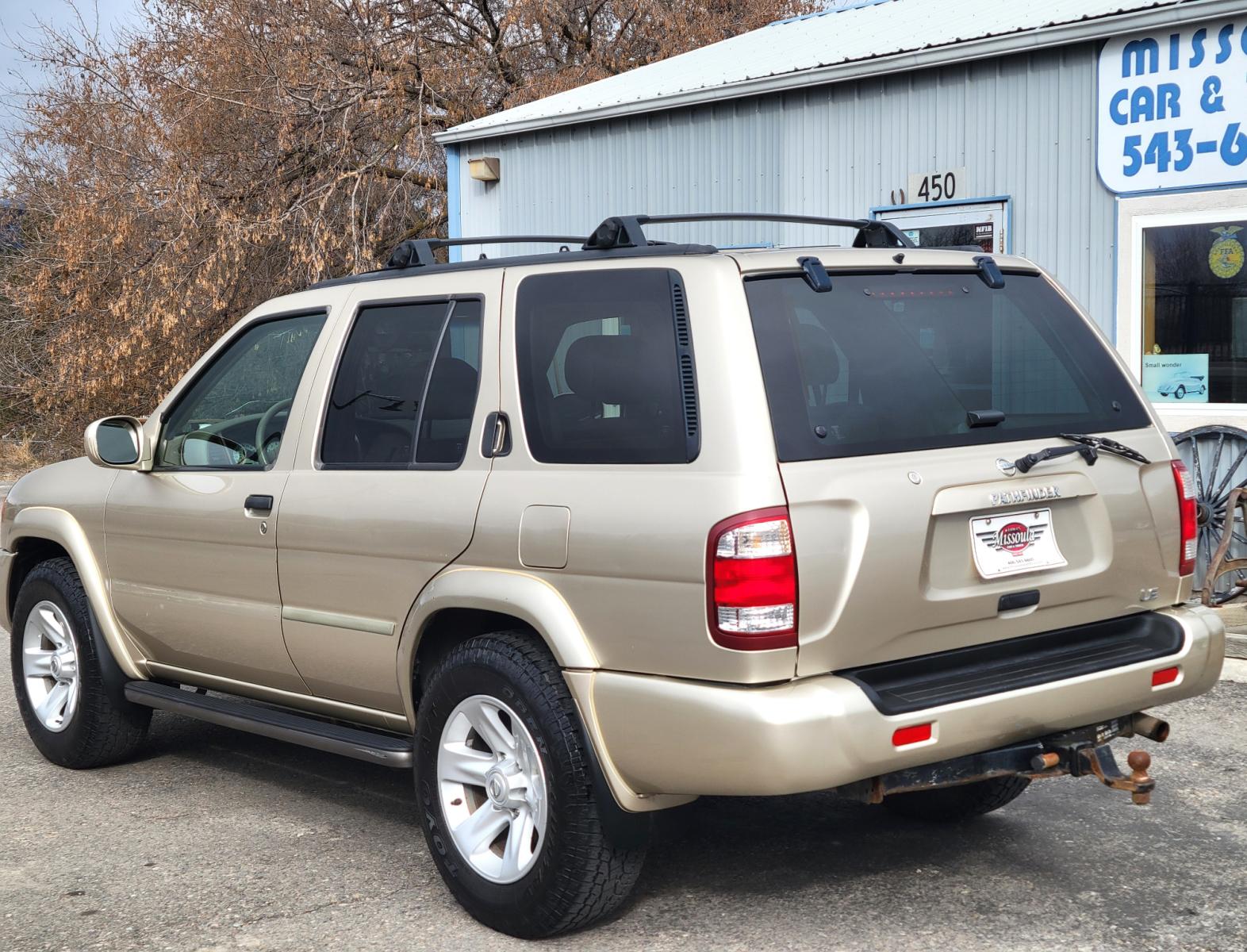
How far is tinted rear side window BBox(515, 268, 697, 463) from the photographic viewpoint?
369 centimetres

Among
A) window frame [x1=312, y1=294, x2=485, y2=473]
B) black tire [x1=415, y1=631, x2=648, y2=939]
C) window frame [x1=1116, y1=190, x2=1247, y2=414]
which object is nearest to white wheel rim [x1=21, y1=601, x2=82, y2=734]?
window frame [x1=312, y1=294, x2=485, y2=473]

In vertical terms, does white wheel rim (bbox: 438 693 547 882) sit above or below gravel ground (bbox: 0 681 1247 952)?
above

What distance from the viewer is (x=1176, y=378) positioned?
9094 millimetres

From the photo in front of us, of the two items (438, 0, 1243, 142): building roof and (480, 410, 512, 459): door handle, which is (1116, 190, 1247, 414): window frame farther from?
(480, 410, 512, 459): door handle

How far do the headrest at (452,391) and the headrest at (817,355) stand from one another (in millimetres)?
1026

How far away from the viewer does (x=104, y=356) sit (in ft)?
62.0

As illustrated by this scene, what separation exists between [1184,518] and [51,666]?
4315 mm

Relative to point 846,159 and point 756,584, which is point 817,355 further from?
point 846,159

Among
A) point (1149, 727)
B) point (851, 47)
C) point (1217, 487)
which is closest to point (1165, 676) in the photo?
point (1149, 727)

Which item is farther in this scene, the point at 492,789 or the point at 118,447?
the point at 118,447

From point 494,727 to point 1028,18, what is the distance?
7.77 metres

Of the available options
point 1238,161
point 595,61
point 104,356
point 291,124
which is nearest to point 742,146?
point 1238,161

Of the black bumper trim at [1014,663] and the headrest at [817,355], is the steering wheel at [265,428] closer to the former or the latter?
the headrest at [817,355]

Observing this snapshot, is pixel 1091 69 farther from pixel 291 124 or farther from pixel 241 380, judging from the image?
pixel 291 124
